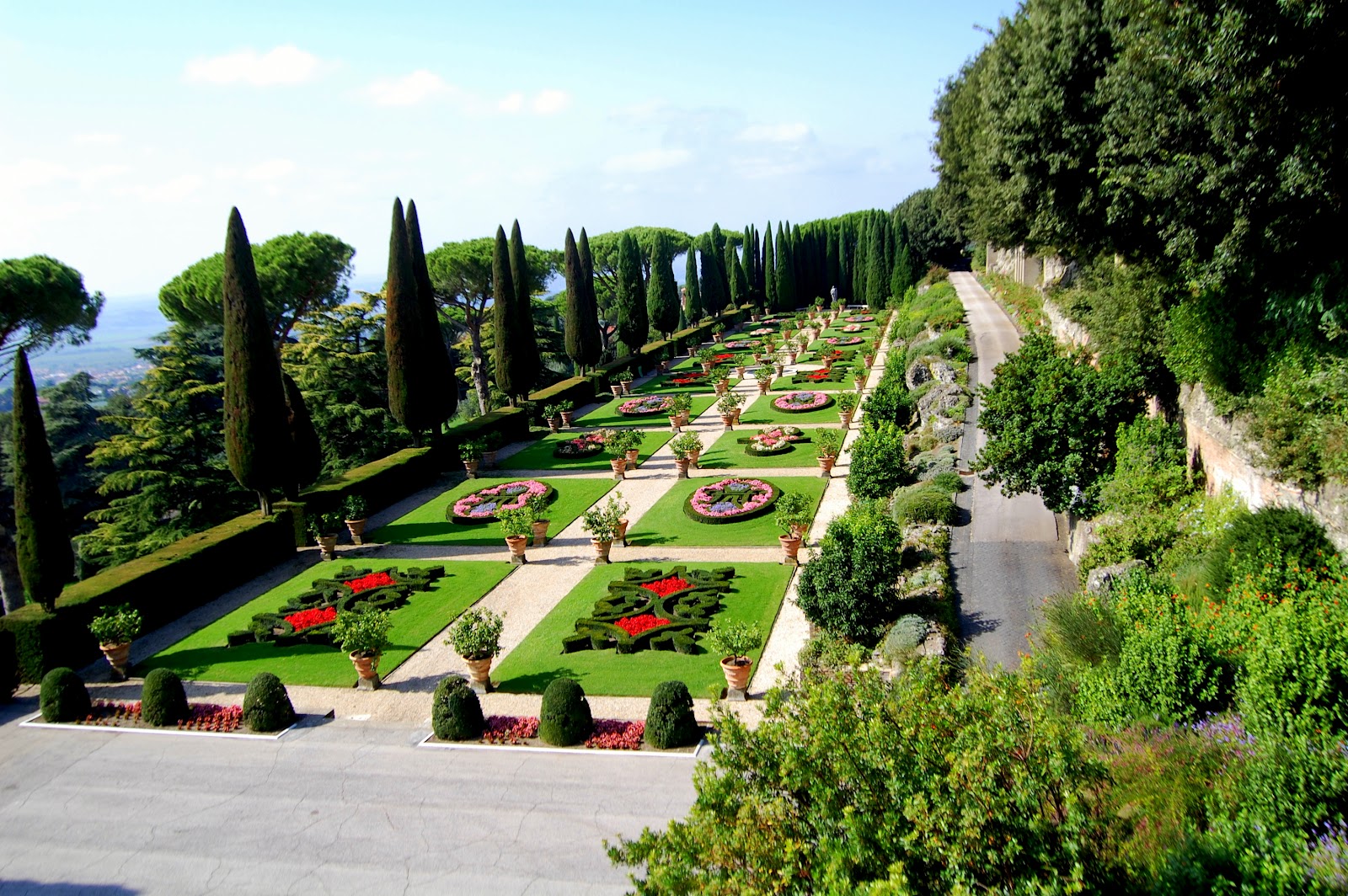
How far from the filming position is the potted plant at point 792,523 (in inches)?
767

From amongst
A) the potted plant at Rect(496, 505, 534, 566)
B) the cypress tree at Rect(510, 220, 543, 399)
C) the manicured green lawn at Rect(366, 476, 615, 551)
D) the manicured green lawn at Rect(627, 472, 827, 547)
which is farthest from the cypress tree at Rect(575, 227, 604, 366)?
the potted plant at Rect(496, 505, 534, 566)

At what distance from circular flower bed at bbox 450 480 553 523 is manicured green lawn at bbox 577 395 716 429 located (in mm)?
9630

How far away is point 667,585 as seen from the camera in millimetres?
18703

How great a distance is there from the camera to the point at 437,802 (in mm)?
11766

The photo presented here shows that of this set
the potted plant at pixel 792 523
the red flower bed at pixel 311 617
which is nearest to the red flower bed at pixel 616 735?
the potted plant at pixel 792 523

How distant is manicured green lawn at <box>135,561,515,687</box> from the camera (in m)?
16.7

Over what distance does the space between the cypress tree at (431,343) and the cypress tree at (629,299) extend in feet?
69.4

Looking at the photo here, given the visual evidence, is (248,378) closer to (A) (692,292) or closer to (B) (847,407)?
(B) (847,407)

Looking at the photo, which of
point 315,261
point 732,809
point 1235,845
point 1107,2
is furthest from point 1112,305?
point 315,261

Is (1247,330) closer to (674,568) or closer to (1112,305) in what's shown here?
(1112,305)

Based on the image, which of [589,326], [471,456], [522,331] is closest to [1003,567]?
[471,456]

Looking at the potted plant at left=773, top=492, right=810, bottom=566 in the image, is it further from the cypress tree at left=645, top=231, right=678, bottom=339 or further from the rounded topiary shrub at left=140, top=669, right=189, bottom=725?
the cypress tree at left=645, top=231, right=678, bottom=339

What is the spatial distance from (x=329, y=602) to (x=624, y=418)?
798 inches

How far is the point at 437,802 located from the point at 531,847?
194cm
